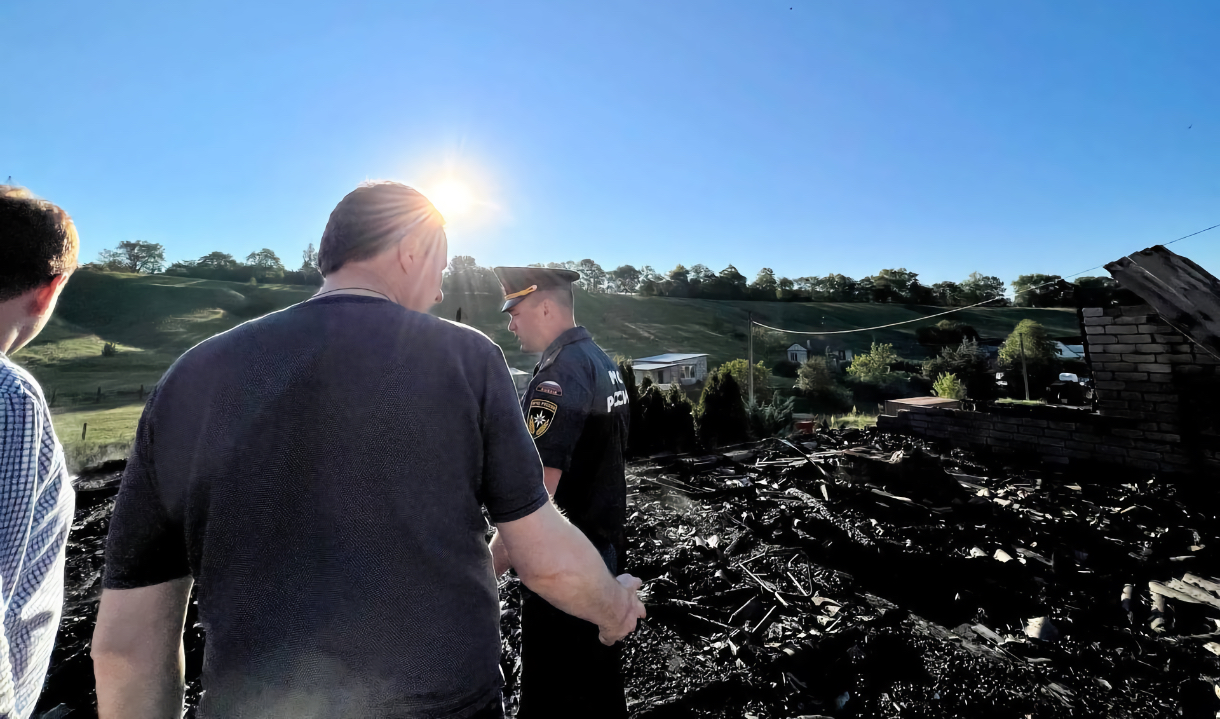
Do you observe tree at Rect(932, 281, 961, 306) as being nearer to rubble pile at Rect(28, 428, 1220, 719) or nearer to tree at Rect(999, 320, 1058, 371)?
tree at Rect(999, 320, 1058, 371)

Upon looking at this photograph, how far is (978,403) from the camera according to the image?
29.8ft

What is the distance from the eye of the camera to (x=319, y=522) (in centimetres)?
109

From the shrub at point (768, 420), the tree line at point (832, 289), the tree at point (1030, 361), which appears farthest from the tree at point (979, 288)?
the shrub at point (768, 420)

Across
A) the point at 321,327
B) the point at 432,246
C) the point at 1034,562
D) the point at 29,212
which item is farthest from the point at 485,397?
the point at 1034,562

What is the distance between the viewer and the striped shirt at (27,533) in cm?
115

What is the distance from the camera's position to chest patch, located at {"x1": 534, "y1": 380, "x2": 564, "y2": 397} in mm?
2443

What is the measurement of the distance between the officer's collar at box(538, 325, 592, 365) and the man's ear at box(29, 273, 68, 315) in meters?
1.81


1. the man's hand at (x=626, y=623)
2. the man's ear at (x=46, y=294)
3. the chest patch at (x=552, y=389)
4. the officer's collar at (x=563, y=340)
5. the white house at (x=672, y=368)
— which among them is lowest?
the man's hand at (x=626, y=623)

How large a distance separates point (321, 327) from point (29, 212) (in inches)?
40.3

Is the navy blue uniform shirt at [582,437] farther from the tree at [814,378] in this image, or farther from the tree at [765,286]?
the tree at [765,286]

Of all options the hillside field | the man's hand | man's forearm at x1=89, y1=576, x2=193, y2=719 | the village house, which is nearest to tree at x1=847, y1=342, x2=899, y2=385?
the village house

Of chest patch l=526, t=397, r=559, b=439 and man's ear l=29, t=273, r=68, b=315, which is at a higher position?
man's ear l=29, t=273, r=68, b=315

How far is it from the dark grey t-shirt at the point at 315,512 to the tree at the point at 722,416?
39.3ft

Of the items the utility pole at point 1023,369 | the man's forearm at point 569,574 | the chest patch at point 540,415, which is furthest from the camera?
the utility pole at point 1023,369
